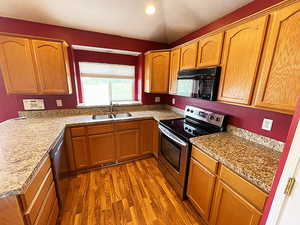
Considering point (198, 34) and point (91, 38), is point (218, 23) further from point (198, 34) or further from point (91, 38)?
point (91, 38)

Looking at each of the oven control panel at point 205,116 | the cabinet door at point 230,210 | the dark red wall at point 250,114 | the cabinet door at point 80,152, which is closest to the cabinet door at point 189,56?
the dark red wall at point 250,114

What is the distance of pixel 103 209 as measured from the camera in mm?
1629

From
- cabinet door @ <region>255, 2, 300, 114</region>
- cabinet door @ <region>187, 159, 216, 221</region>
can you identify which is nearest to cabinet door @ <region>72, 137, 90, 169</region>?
cabinet door @ <region>187, 159, 216, 221</region>

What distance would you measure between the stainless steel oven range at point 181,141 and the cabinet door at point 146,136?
1.38ft

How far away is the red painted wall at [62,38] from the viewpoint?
199 centimetres

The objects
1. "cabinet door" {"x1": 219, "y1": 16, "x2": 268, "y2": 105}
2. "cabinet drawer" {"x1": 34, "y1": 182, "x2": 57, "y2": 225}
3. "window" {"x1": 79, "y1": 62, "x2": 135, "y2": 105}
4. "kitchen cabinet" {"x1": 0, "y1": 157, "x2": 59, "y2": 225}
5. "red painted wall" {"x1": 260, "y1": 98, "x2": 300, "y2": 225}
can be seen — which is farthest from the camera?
"window" {"x1": 79, "y1": 62, "x2": 135, "y2": 105}

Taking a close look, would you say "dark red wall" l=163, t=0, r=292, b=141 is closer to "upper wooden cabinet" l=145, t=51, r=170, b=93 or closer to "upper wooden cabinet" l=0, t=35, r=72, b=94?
"upper wooden cabinet" l=145, t=51, r=170, b=93

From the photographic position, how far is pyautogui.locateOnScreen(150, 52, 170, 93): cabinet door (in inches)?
102

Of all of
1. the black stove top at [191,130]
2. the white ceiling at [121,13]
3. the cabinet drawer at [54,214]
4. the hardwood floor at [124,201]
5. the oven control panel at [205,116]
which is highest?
the white ceiling at [121,13]

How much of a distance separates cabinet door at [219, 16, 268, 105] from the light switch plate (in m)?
2.87

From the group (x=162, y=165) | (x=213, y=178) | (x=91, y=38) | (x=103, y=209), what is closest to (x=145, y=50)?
(x=91, y=38)

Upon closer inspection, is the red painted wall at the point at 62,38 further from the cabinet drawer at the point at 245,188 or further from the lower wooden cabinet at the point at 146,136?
the cabinet drawer at the point at 245,188

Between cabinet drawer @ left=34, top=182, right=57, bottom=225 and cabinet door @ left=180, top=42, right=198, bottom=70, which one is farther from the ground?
cabinet door @ left=180, top=42, right=198, bottom=70

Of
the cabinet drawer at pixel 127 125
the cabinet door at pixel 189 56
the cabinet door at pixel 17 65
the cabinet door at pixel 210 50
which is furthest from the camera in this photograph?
the cabinet drawer at pixel 127 125
